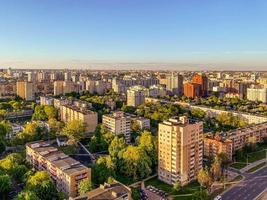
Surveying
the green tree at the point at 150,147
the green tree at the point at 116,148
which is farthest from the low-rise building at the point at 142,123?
the green tree at the point at 116,148

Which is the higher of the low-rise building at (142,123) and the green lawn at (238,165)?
the low-rise building at (142,123)

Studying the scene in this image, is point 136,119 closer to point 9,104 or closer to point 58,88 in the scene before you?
point 9,104

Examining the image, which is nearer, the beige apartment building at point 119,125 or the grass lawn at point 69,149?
the grass lawn at point 69,149

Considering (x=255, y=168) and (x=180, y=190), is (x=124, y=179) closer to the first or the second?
(x=180, y=190)

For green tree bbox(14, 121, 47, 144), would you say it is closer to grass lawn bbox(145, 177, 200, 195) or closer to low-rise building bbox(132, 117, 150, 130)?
low-rise building bbox(132, 117, 150, 130)

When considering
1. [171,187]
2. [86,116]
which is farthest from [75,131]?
[171,187]

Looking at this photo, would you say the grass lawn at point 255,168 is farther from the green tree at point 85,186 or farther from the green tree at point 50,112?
the green tree at point 50,112
